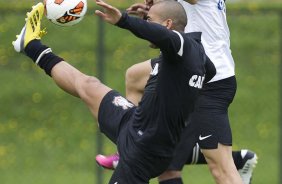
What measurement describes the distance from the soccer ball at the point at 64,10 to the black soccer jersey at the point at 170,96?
0.84m

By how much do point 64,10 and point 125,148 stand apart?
1205mm

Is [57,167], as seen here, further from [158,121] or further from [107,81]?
[158,121]

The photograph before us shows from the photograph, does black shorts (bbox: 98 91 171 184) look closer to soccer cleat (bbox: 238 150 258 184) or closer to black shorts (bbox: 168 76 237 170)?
black shorts (bbox: 168 76 237 170)

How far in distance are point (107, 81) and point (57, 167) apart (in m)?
1.61

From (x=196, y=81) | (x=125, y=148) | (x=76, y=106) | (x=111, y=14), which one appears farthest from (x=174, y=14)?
(x=76, y=106)

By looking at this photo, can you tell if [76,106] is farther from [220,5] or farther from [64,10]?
[64,10]

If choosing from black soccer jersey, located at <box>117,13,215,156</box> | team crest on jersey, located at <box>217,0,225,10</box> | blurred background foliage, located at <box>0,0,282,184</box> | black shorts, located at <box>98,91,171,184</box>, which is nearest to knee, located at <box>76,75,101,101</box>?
black shorts, located at <box>98,91,171,184</box>

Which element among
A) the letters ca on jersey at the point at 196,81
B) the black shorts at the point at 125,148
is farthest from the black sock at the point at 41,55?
the letters ca on jersey at the point at 196,81

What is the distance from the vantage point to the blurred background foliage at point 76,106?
12.9 m

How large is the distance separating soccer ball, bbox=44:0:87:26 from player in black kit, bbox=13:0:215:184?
102mm

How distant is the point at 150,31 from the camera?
640 cm

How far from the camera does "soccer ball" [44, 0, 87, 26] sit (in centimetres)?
750

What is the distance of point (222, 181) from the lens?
794cm

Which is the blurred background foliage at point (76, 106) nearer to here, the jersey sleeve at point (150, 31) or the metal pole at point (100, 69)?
the metal pole at point (100, 69)
